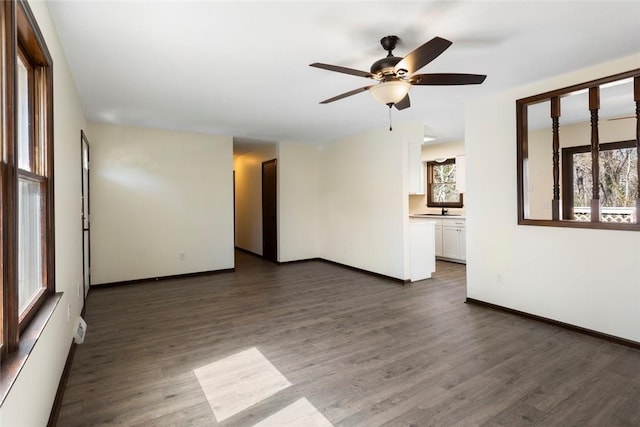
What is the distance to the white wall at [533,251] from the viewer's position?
278 cm

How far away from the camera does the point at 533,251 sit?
11.0 ft

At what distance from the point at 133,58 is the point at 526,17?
9.62ft

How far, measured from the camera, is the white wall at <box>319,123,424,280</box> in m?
4.89

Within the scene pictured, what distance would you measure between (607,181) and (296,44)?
5221mm

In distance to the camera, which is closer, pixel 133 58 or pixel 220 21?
pixel 220 21

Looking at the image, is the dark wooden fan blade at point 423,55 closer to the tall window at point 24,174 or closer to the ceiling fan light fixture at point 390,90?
the ceiling fan light fixture at point 390,90

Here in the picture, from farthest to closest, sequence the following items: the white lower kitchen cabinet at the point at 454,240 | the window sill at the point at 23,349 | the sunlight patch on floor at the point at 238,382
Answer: the white lower kitchen cabinet at the point at 454,240, the sunlight patch on floor at the point at 238,382, the window sill at the point at 23,349

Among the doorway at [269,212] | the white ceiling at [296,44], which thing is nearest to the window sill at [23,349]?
the white ceiling at [296,44]

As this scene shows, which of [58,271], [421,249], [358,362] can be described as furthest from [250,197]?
[358,362]

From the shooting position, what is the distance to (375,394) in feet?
6.86

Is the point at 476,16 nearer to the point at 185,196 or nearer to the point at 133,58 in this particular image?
the point at 133,58

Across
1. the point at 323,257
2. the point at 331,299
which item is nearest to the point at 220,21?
the point at 331,299

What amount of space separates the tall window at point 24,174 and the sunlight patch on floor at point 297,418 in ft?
4.24

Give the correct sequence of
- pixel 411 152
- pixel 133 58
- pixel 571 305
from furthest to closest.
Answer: pixel 411 152 < pixel 571 305 < pixel 133 58
